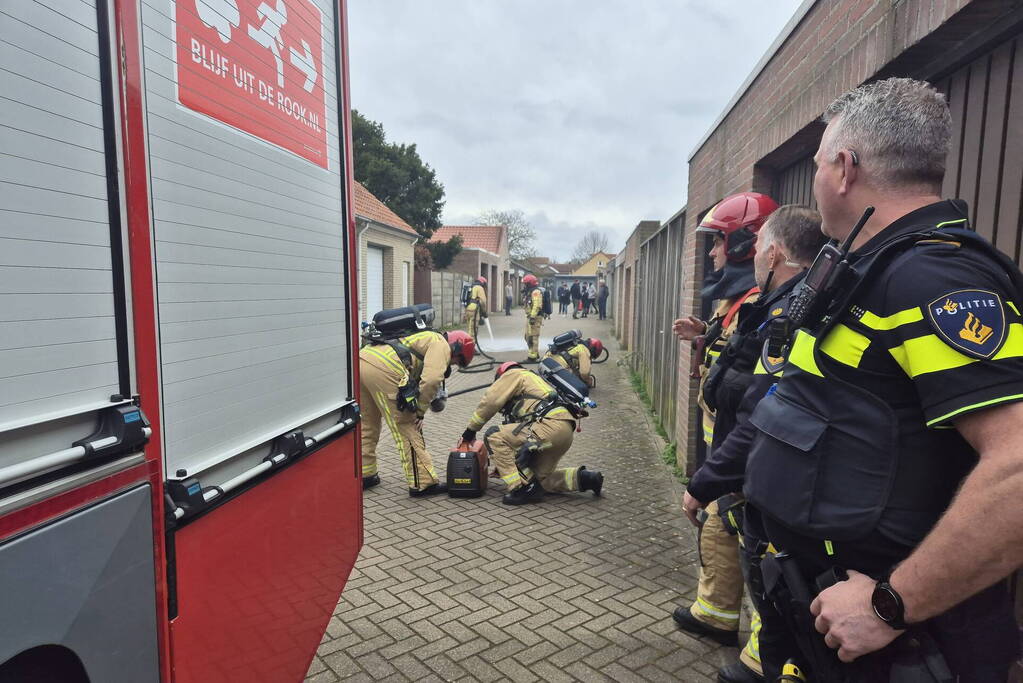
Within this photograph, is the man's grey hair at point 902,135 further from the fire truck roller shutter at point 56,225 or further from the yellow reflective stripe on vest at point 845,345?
the fire truck roller shutter at point 56,225

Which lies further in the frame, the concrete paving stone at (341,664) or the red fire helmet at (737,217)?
the red fire helmet at (737,217)

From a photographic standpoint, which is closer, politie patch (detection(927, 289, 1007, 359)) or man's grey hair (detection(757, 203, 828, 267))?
Result: politie patch (detection(927, 289, 1007, 359))

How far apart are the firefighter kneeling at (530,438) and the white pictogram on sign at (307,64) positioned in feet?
11.6

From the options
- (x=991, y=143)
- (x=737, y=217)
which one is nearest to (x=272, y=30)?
(x=991, y=143)

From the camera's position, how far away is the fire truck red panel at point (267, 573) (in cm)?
151

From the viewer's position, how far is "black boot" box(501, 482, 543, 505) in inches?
210

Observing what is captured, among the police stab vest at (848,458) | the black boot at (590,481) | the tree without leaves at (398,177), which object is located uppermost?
the tree without leaves at (398,177)

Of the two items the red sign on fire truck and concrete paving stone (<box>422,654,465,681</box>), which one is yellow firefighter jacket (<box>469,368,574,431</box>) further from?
the red sign on fire truck

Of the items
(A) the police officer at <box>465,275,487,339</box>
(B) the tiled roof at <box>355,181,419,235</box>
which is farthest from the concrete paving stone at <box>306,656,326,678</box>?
(B) the tiled roof at <box>355,181,419,235</box>

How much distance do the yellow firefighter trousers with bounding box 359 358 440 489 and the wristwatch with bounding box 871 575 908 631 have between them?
4448 mm

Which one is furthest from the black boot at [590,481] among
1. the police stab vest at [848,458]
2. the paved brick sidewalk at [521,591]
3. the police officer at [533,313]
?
the police officer at [533,313]

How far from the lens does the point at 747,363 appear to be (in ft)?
8.29

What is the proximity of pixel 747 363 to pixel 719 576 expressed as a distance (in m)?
1.24

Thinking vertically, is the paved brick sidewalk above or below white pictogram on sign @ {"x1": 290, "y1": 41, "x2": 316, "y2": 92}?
below
